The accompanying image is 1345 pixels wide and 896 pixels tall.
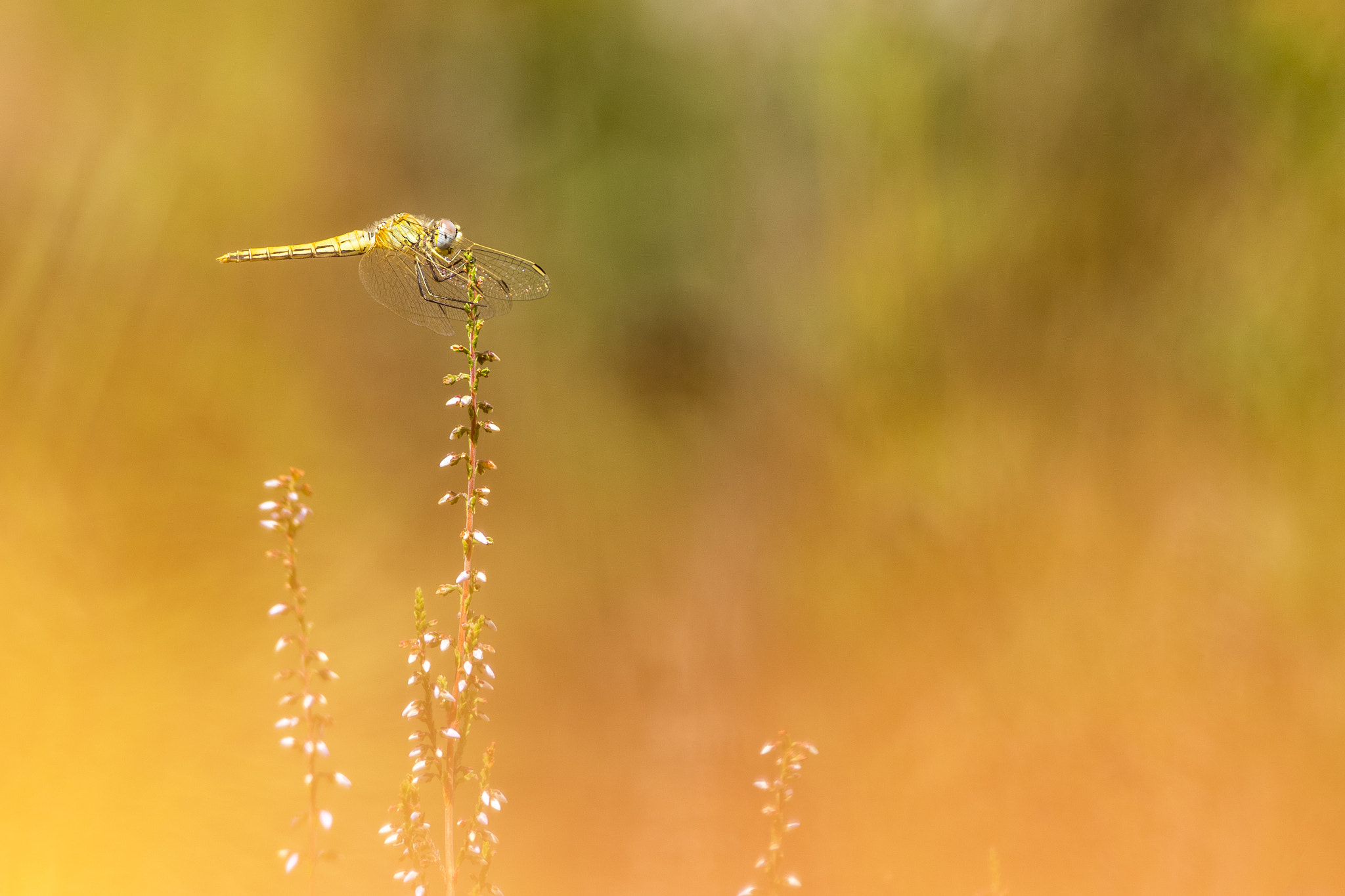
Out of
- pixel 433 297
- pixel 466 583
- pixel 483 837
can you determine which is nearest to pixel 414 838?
pixel 483 837

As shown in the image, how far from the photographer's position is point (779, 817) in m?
0.47

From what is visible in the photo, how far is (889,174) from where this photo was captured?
0.59 meters

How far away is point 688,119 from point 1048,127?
11.1 inches

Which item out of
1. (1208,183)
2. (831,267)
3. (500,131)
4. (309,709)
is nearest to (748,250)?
(831,267)

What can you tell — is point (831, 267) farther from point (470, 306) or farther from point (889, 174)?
point (470, 306)

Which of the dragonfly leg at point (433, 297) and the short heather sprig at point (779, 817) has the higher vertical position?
the dragonfly leg at point (433, 297)

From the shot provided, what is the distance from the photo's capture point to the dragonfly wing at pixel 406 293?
563mm

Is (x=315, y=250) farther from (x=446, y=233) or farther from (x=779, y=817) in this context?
(x=779, y=817)

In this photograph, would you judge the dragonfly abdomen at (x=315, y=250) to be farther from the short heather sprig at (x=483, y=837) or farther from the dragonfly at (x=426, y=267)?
the short heather sprig at (x=483, y=837)

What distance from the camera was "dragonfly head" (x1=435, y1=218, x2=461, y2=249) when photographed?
0.58 meters

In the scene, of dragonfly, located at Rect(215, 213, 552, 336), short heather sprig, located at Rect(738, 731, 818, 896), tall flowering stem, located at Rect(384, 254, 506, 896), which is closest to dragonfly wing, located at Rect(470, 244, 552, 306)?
dragonfly, located at Rect(215, 213, 552, 336)

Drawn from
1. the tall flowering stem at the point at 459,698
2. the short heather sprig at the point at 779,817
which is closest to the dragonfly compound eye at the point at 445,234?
the tall flowering stem at the point at 459,698

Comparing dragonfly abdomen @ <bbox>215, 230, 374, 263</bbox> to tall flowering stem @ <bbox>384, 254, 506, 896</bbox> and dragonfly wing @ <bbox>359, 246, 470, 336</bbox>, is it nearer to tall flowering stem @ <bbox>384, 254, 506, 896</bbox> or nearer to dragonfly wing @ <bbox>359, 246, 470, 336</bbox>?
dragonfly wing @ <bbox>359, 246, 470, 336</bbox>

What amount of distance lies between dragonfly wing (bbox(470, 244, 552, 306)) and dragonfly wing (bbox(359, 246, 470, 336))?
0.07ft
